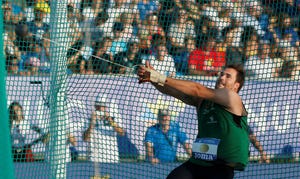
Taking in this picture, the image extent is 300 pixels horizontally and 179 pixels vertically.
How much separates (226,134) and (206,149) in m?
0.20

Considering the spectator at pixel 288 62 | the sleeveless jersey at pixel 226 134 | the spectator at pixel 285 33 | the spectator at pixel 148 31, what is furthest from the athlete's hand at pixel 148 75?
the spectator at pixel 288 62

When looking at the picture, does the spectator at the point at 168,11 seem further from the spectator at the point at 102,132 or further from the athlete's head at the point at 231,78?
the athlete's head at the point at 231,78

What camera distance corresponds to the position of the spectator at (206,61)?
306 inches

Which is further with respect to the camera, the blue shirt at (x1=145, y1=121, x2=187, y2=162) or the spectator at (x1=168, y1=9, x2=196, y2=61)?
the blue shirt at (x1=145, y1=121, x2=187, y2=162)

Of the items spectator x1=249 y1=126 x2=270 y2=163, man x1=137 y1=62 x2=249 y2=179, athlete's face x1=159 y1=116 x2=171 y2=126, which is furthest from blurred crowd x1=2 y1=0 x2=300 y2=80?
man x1=137 y1=62 x2=249 y2=179

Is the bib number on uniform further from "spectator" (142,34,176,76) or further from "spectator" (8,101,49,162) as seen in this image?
"spectator" (8,101,49,162)

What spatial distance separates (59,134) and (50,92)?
16.9 inches

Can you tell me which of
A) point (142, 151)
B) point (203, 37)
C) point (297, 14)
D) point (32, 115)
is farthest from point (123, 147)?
point (297, 14)

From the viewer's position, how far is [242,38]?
7547 mm

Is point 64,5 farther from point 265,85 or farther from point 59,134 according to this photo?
Result: point 265,85

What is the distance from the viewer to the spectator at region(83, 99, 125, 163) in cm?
791

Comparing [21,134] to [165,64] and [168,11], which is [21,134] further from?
[168,11]

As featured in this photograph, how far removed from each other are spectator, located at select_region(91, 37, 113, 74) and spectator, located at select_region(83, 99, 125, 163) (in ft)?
1.45

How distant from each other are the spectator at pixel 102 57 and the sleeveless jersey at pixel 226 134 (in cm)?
221
